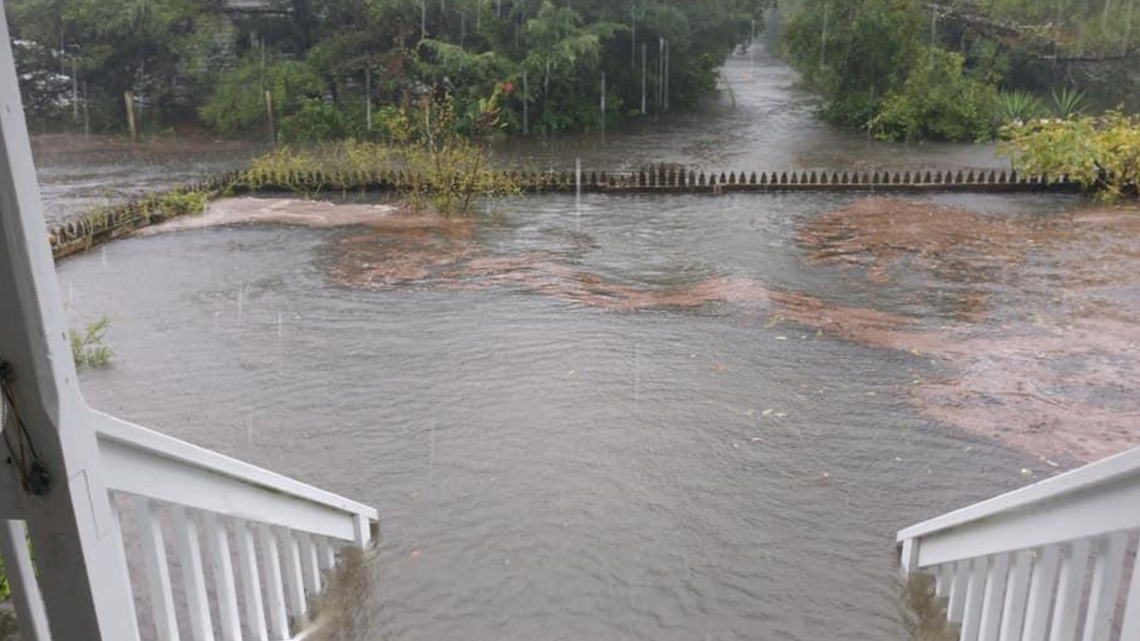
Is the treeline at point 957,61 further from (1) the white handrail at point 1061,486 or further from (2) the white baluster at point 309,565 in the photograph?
(2) the white baluster at point 309,565

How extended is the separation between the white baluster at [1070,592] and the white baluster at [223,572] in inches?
94.0

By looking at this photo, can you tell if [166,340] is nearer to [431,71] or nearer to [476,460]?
[476,460]

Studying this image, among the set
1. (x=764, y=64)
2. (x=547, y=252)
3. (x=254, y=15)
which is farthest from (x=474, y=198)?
(x=764, y=64)

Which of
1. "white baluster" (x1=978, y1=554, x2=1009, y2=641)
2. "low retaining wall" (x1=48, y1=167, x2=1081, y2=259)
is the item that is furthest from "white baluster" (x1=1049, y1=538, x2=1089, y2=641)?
"low retaining wall" (x1=48, y1=167, x2=1081, y2=259)

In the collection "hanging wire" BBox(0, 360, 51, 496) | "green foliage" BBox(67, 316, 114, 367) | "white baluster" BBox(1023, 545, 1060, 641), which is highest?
"hanging wire" BBox(0, 360, 51, 496)

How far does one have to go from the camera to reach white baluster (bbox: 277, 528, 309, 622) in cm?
348

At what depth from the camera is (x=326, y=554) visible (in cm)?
433

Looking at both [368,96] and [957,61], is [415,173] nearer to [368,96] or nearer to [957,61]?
[368,96]

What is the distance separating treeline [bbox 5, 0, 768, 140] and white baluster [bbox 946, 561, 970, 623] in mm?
20332

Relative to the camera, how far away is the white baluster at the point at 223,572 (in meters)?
2.75

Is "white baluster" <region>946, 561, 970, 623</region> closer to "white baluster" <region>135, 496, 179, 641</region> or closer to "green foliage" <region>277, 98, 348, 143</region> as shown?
"white baluster" <region>135, 496, 179, 641</region>

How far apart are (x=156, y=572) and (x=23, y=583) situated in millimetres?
790

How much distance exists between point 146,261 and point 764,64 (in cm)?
4431

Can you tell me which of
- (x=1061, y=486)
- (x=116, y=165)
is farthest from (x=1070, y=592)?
(x=116, y=165)
